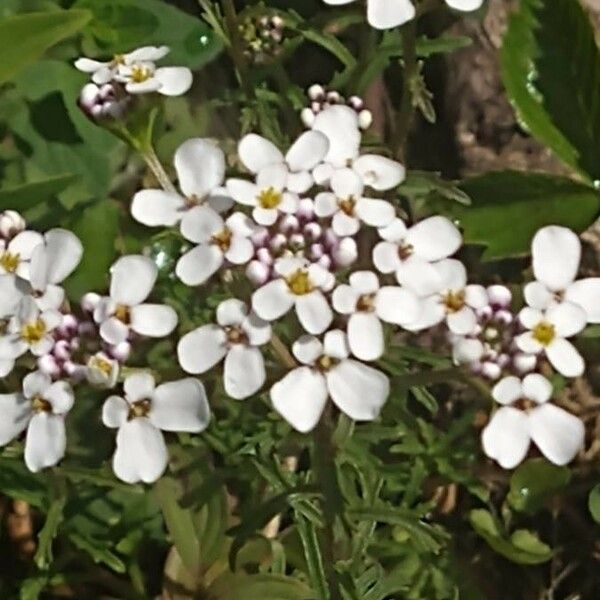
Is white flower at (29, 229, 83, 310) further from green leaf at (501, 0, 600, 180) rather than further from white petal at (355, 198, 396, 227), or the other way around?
green leaf at (501, 0, 600, 180)

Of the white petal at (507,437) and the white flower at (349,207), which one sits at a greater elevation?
the white flower at (349,207)

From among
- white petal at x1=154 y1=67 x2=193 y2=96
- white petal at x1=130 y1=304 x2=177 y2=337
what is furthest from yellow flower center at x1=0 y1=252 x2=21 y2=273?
white petal at x1=154 y1=67 x2=193 y2=96

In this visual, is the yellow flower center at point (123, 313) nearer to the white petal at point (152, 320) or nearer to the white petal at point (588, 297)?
the white petal at point (152, 320)

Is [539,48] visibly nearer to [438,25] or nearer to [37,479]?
[438,25]

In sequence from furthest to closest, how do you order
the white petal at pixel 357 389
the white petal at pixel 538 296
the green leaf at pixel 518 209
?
the green leaf at pixel 518 209, the white petal at pixel 538 296, the white petal at pixel 357 389

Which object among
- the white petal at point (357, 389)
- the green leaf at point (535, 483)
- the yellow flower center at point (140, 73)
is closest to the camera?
the white petal at point (357, 389)

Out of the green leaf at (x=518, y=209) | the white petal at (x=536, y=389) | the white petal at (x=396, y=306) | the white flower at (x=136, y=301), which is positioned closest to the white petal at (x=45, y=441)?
the white flower at (x=136, y=301)

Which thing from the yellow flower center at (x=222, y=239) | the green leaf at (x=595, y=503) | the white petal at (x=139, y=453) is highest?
the yellow flower center at (x=222, y=239)
